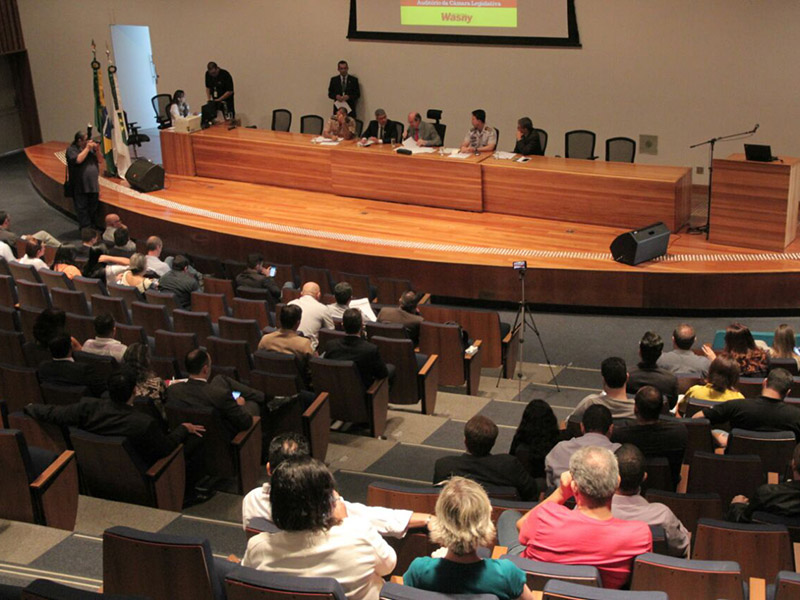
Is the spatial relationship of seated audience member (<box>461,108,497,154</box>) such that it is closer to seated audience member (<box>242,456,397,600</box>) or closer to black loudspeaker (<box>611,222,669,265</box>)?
black loudspeaker (<box>611,222,669,265</box>)

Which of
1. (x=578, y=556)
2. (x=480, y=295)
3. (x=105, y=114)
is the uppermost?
(x=105, y=114)

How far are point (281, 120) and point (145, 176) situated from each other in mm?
2143

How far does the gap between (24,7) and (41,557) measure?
1242 cm

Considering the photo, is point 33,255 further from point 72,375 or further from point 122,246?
point 72,375

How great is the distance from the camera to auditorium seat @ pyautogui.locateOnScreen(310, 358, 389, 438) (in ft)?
16.0

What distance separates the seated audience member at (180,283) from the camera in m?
6.67

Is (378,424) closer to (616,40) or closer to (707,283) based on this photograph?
(707,283)

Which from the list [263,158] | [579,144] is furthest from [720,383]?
[263,158]

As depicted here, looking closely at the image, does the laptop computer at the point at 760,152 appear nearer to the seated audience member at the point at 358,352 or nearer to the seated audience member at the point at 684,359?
the seated audience member at the point at 684,359

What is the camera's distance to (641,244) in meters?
7.20

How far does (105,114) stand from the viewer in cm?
1020

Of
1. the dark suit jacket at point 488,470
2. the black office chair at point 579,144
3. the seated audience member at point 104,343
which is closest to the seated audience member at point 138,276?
the seated audience member at point 104,343

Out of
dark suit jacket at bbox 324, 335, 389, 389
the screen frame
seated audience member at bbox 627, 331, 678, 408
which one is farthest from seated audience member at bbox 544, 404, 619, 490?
the screen frame

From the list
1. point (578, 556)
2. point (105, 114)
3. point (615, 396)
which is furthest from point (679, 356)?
point (105, 114)
